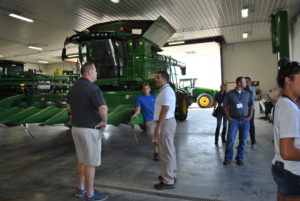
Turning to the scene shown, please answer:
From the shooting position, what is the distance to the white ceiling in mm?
9672

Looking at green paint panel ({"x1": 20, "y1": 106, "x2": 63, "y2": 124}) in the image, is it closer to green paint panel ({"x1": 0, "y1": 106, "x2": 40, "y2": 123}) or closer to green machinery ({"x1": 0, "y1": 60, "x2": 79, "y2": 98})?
green paint panel ({"x1": 0, "y1": 106, "x2": 40, "y2": 123})

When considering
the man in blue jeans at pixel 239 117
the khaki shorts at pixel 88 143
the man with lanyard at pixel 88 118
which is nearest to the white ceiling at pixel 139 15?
the man in blue jeans at pixel 239 117

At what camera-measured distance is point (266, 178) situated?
12.7 feet

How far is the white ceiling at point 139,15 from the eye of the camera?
9672 mm

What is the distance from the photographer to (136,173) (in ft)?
14.1

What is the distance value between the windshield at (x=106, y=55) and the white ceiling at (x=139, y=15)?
9.27 feet

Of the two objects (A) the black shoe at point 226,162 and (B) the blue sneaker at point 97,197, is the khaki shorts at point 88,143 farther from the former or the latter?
(A) the black shoe at point 226,162

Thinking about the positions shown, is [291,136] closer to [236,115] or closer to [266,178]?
[266,178]

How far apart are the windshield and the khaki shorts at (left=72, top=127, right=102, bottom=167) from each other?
15.3ft

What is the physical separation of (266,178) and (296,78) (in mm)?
2906

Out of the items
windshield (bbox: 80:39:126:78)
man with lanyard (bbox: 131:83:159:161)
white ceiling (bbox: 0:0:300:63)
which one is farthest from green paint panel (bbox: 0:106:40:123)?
white ceiling (bbox: 0:0:300:63)

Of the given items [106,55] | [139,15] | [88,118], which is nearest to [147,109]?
[88,118]

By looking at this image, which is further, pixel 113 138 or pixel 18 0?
pixel 18 0

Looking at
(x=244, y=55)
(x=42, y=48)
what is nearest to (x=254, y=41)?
(x=244, y=55)
